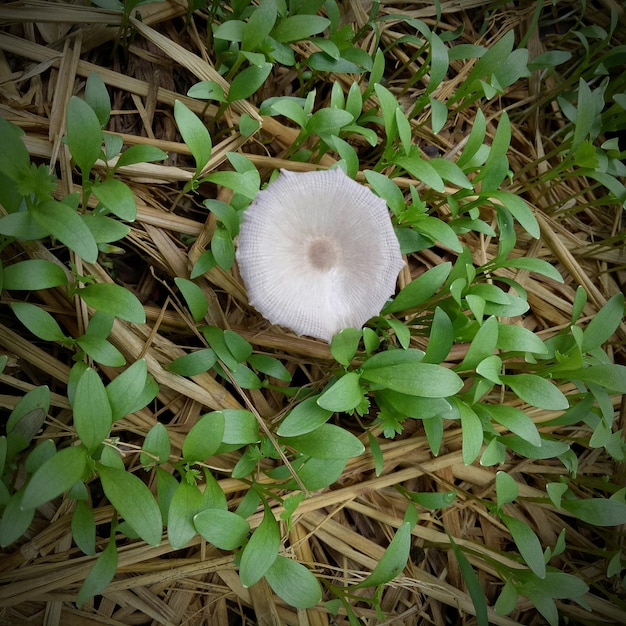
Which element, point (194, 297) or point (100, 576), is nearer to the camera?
point (100, 576)

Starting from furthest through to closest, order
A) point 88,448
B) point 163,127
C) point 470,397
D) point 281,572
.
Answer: point 163,127
point 470,397
point 281,572
point 88,448

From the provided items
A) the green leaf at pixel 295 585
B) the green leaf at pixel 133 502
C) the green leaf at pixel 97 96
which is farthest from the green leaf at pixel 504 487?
the green leaf at pixel 97 96

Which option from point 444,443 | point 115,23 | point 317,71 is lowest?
point 444,443

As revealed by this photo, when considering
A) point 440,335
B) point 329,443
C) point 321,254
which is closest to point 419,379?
point 440,335

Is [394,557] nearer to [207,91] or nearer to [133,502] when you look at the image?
[133,502]

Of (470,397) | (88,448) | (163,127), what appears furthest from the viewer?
(163,127)

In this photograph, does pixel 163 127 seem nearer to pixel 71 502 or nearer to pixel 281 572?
pixel 71 502

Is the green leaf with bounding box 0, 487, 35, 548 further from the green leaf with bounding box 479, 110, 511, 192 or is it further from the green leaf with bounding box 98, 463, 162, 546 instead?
the green leaf with bounding box 479, 110, 511, 192

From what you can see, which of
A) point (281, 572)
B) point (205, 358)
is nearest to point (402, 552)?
point (281, 572)
